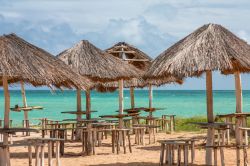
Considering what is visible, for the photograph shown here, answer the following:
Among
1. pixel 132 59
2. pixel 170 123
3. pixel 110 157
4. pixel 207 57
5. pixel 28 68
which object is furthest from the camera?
pixel 170 123

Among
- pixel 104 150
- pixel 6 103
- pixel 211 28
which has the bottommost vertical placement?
pixel 104 150

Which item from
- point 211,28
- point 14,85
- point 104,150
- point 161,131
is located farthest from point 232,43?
point 161,131

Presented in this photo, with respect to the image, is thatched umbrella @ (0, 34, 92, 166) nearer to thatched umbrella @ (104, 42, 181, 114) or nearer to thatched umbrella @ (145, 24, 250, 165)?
thatched umbrella @ (145, 24, 250, 165)

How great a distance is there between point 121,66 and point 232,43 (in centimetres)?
478

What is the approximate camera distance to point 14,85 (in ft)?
38.7

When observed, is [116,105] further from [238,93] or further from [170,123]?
[238,93]

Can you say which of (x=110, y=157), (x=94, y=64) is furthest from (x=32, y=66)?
(x=94, y=64)

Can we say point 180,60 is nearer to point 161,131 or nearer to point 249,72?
point 249,72

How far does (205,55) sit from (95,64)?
4962 millimetres

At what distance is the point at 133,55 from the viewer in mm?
20078

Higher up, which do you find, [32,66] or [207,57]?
[207,57]

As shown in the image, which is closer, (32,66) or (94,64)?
(32,66)

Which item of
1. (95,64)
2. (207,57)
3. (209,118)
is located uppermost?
(95,64)

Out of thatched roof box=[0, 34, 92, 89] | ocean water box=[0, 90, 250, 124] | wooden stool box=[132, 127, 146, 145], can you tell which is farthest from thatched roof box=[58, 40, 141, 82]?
ocean water box=[0, 90, 250, 124]
